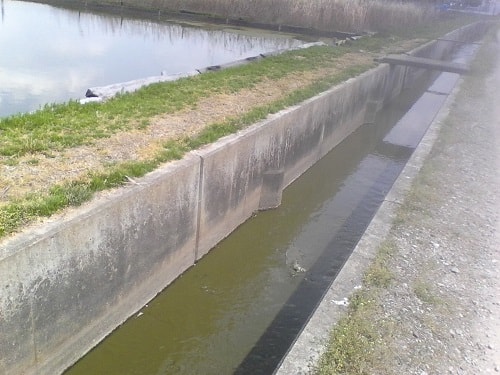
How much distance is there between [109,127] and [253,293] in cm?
250

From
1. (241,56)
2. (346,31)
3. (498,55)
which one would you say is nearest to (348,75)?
(241,56)

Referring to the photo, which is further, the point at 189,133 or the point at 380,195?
the point at 380,195

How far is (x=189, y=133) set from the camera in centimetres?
620

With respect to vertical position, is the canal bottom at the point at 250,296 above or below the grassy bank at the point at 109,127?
below

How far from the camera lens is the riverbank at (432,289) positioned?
358 cm

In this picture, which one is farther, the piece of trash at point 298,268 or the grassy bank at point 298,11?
the grassy bank at point 298,11

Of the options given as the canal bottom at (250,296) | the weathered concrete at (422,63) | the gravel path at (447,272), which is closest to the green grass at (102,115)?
the canal bottom at (250,296)

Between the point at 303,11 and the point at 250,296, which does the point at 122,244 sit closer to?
the point at 250,296

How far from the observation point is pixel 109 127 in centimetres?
588

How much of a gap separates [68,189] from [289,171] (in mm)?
4802

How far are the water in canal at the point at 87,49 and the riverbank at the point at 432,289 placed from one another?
653cm

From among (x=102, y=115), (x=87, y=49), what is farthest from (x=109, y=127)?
(x=87, y=49)

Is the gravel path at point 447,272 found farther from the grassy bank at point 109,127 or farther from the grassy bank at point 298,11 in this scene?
the grassy bank at point 298,11

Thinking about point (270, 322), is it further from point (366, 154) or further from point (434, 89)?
point (434, 89)
